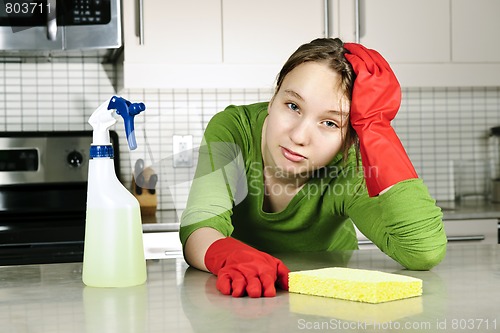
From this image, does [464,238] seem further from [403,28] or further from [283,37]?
[283,37]

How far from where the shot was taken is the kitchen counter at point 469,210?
2615 millimetres

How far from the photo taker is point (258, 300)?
922 millimetres

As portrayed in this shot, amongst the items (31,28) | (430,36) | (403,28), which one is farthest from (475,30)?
(31,28)

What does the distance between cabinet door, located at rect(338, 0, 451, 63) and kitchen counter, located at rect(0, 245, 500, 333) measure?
169 cm

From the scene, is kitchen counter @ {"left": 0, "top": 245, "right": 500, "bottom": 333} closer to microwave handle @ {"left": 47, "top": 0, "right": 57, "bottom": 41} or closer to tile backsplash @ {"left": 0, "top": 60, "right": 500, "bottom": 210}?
microwave handle @ {"left": 47, "top": 0, "right": 57, "bottom": 41}

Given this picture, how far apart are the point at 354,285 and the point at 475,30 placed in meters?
2.21

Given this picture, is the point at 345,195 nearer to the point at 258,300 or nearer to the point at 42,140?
the point at 258,300

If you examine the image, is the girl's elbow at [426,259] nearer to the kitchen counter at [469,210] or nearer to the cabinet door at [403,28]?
the kitchen counter at [469,210]

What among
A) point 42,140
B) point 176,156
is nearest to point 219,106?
point 176,156
